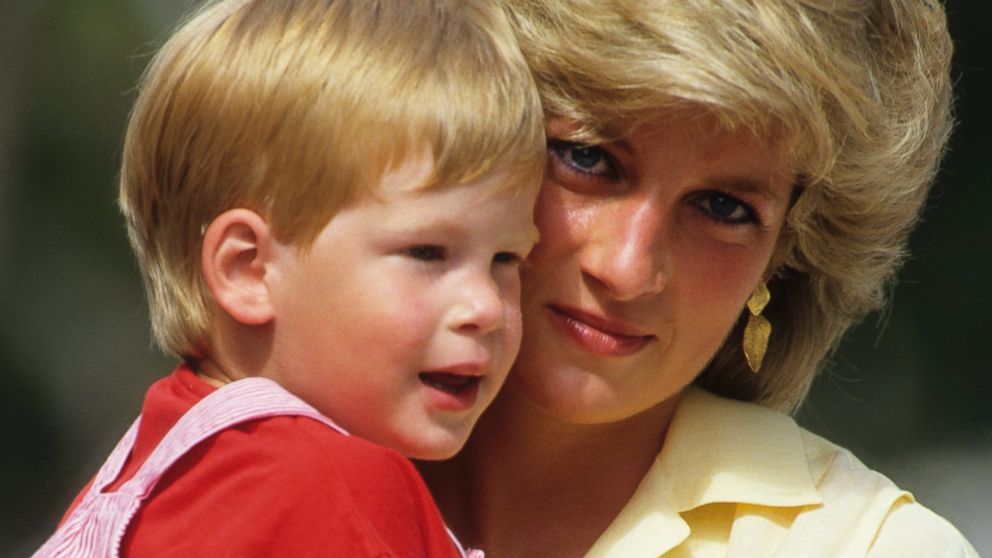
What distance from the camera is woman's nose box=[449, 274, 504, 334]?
238cm

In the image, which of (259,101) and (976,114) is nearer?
(259,101)

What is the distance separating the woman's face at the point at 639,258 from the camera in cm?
275

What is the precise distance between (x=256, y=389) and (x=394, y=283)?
215 mm

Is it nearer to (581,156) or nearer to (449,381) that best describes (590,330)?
(581,156)

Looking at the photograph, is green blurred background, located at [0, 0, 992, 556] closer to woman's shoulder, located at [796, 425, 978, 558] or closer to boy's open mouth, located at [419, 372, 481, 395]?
woman's shoulder, located at [796, 425, 978, 558]

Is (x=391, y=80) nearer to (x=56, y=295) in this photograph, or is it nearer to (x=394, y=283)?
(x=394, y=283)

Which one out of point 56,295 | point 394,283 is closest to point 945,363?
point 56,295

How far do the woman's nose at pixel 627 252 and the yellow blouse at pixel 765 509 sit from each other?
36cm

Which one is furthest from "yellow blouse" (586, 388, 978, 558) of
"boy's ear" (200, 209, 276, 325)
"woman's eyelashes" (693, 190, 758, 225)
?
"boy's ear" (200, 209, 276, 325)

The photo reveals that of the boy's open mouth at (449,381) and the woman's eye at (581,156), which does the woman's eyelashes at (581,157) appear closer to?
the woman's eye at (581,156)

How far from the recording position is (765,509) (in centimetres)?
289

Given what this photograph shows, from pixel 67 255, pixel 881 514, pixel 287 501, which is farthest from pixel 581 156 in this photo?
pixel 67 255

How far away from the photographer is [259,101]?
2.38 metres

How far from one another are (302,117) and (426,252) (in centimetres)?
23
